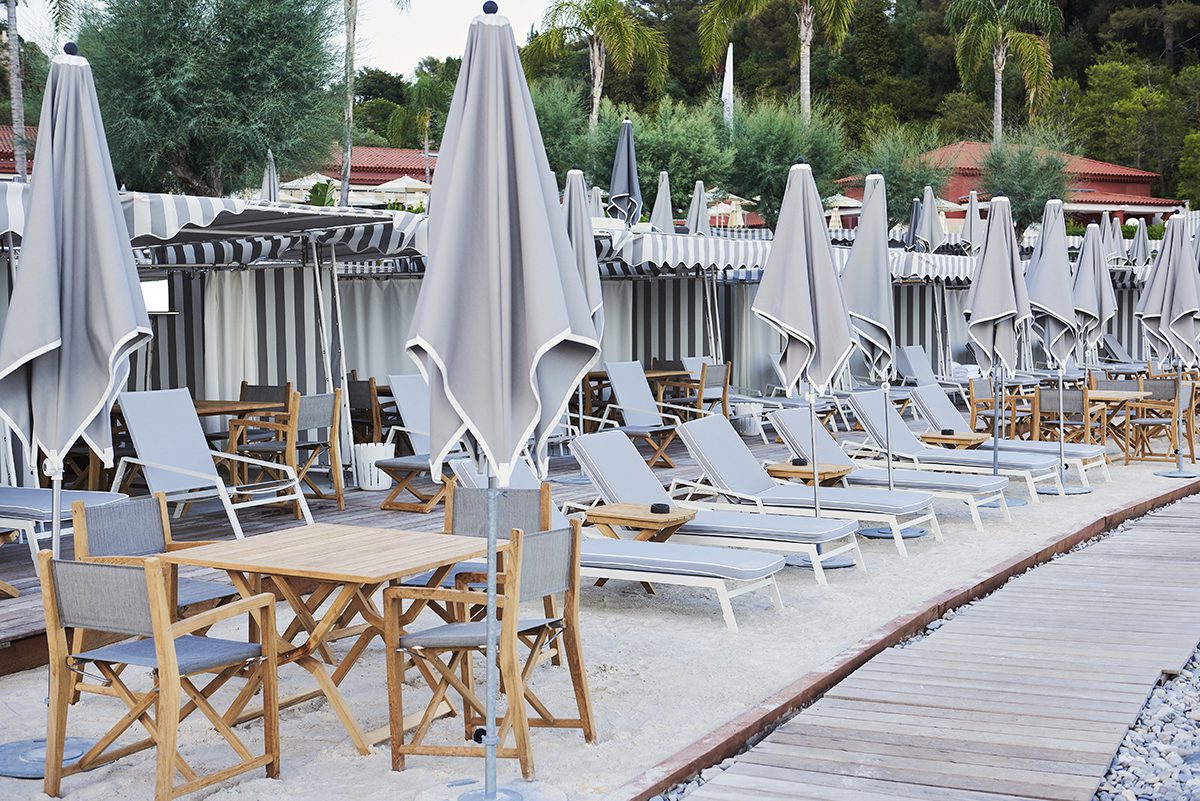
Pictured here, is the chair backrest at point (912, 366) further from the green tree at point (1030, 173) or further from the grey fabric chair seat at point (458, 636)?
the green tree at point (1030, 173)

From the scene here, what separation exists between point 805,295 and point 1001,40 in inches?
1377

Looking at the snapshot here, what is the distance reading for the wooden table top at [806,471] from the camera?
8.93 meters

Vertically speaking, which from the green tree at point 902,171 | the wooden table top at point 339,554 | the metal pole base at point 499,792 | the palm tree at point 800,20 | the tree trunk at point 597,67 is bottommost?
the metal pole base at point 499,792

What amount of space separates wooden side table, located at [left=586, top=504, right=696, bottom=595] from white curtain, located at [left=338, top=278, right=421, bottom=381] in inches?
220

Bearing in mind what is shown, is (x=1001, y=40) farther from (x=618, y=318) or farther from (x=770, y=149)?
(x=618, y=318)

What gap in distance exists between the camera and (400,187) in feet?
96.9

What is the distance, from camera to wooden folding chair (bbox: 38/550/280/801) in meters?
3.84

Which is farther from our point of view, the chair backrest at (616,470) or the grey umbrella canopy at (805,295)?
the grey umbrella canopy at (805,295)

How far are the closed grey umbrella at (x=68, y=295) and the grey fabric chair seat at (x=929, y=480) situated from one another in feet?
19.3

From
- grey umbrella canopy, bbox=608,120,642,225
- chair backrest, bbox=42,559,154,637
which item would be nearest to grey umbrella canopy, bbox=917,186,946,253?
grey umbrella canopy, bbox=608,120,642,225

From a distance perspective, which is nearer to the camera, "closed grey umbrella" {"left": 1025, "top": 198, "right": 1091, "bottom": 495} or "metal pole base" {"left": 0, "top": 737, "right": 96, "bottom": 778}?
"metal pole base" {"left": 0, "top": 737, "right": 96, "bottom": 778}

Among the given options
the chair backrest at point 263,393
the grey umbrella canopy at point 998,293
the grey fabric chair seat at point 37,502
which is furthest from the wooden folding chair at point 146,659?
the grey umbrella canopy at point 998,293

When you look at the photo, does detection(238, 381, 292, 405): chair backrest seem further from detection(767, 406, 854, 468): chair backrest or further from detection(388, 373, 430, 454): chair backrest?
detection(767, 406, 854, 468): chair backrest

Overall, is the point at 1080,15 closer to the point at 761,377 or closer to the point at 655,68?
the point at 655,68
